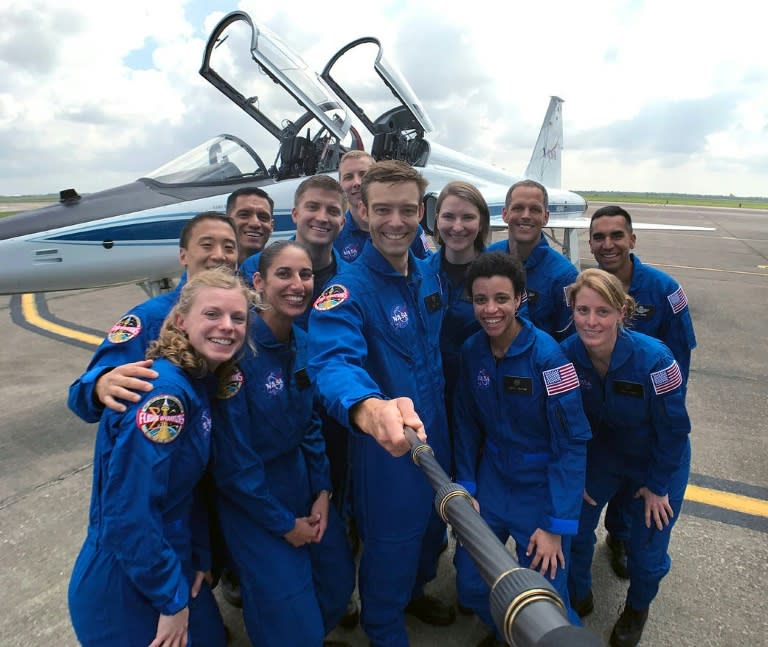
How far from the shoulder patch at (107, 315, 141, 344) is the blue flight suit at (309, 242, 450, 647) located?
0.69 m

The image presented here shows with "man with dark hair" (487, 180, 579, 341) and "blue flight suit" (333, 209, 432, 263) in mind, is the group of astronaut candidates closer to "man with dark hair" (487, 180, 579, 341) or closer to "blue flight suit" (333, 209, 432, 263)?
"man with dark hair" (487, 180, 579, 341)

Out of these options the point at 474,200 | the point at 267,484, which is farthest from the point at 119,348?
the point at 474,200

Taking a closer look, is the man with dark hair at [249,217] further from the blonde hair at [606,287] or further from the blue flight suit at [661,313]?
the blue flight suit at [661,313]

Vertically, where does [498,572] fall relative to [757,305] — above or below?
above

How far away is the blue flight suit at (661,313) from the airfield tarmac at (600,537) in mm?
439

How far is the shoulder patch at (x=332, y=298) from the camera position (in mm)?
1803

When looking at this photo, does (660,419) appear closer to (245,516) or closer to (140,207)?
(245,516)

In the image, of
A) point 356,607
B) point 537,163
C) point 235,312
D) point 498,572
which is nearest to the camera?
point 498,572

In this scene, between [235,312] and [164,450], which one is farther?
[235,312]

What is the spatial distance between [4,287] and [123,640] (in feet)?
12.9

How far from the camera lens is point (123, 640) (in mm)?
1544

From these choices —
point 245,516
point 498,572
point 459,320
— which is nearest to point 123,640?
point 245,516

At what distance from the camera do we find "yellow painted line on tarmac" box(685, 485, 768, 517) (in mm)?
3043

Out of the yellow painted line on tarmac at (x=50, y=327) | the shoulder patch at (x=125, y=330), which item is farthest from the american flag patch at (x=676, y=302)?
the yellow painted line on tarmac at (x=50, y=327)
